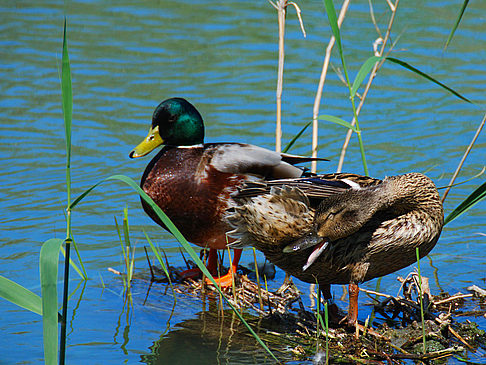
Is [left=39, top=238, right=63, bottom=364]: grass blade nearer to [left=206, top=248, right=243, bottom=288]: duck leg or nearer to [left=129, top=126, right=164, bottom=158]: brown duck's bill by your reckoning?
[left=206, top=248, right=243, bottom=288]: duck leg

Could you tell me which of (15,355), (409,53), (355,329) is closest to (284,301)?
(355,329)

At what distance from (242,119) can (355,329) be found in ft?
13.0

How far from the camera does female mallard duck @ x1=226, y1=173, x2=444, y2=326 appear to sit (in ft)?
10.9

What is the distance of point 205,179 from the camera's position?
4289mm

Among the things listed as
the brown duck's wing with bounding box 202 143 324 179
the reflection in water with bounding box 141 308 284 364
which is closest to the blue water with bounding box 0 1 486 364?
the reflection in water with bounding box 141 308 284 364

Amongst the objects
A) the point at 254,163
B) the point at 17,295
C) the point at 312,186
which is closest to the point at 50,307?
the point at 17,295

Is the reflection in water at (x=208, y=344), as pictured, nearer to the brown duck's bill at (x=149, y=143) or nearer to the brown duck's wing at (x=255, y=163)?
the brown duck's wing at (x=255, y=163)

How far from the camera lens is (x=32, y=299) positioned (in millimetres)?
2557

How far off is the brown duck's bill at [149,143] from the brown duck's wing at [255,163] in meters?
0.37

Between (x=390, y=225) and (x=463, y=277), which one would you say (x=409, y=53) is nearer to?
(x=463, y=277)

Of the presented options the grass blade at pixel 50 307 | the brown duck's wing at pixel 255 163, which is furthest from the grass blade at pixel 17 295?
the brown duck's wing at pixel 255 163

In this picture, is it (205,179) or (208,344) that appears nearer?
(208,344)

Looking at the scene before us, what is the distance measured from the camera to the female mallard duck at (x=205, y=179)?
4.25m

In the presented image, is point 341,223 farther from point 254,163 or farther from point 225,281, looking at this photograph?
point 225,281
